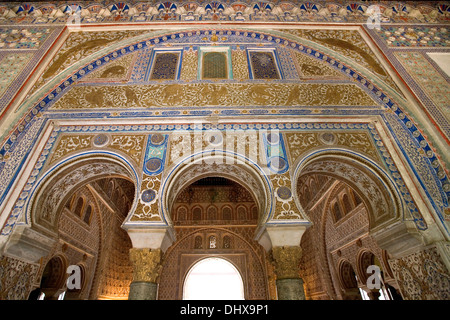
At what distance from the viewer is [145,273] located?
11.2 feet

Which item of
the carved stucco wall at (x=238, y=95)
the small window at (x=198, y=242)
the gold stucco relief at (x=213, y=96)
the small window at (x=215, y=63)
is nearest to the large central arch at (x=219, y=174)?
the carved stucco wall at (x=238, y=95)

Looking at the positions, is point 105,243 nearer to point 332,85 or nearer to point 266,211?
point 266,211

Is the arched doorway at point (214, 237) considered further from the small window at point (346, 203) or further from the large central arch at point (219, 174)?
the large central arch at point (219, 174)

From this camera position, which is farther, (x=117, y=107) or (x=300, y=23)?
(x=300, y=23)

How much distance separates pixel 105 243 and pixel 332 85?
25.3 feet

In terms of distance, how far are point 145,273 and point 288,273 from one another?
191 centimetres

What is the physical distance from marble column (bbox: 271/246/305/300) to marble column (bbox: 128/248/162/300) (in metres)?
1.65

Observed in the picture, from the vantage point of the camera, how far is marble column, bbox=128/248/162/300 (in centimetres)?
331

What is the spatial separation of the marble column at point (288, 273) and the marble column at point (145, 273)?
165cm

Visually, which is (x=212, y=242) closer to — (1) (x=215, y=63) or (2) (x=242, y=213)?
(2) (x=242, y=213)

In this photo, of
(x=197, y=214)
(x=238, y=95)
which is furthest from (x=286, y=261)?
(x=197, y=214)

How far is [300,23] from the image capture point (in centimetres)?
605

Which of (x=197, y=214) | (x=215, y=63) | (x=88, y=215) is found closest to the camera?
(x=215, y=63)
